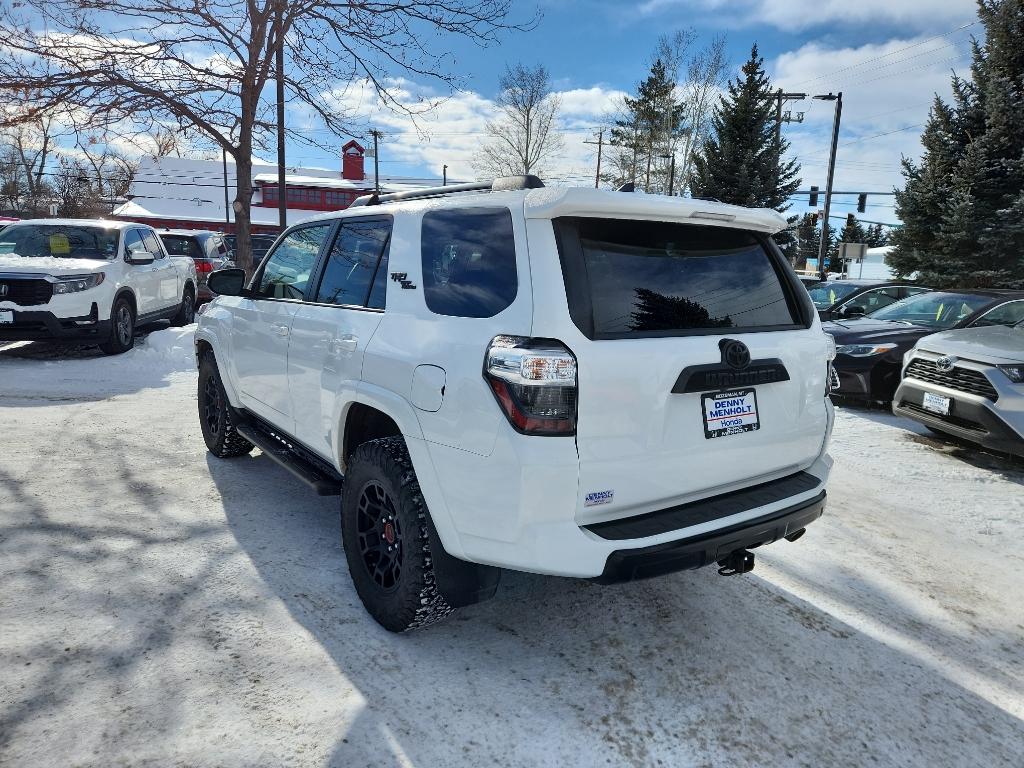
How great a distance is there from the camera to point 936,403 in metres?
5.73

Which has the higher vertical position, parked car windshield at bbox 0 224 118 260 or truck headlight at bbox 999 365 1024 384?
parked car windshield at bbox 0 224 118 260

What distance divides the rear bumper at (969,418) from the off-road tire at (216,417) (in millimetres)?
5559

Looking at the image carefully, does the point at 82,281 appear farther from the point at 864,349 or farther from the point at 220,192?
the point at 220,192

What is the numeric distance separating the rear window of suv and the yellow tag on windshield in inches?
382

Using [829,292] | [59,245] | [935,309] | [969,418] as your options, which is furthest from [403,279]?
[829,292]

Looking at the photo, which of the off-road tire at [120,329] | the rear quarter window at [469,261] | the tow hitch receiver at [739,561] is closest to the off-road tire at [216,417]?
the rear quarter window at [469,261]

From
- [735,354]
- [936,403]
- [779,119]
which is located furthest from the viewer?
[779,119]

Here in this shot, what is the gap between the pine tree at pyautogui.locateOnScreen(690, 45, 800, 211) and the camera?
30656 millimetres

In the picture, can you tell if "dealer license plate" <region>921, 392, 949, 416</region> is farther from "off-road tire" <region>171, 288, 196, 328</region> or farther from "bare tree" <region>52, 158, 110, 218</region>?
"bare tree" <region>52, 158, 110, 218</region>

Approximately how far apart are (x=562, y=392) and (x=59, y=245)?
10028mm

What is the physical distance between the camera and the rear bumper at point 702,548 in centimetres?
227

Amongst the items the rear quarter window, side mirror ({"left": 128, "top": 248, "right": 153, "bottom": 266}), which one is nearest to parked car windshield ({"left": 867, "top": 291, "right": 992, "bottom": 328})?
the rear quarter window

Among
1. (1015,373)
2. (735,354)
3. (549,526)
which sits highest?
(735,354)

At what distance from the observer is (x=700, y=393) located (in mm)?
2494
